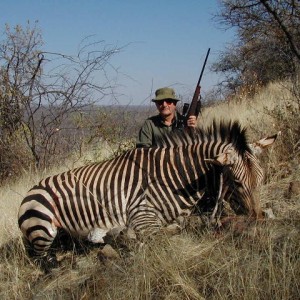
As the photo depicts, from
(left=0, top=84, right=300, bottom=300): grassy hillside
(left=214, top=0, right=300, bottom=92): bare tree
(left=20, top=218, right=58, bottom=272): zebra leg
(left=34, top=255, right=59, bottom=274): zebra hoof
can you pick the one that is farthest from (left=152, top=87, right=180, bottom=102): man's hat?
(left=214, top=0, right=300, bottom=92): bare tree

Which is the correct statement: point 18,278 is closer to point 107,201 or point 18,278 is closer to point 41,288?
point 41,288

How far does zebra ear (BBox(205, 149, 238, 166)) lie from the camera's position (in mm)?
3229

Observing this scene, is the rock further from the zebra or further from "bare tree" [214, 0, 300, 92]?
"bare tree" [214, 0, 300, 92]

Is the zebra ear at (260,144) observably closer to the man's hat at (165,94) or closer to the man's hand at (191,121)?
→ the man's hand at (191,121)

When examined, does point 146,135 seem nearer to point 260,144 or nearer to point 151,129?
point 151,129

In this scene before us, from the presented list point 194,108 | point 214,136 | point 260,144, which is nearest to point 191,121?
point 194,108

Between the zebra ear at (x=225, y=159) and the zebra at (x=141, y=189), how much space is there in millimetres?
67

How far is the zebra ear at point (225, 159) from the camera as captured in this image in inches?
127

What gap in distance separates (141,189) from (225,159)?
857mm

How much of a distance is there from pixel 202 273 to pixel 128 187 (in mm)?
1285

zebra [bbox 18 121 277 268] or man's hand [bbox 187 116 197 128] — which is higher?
man's hand [bbox 187 116 197 128]

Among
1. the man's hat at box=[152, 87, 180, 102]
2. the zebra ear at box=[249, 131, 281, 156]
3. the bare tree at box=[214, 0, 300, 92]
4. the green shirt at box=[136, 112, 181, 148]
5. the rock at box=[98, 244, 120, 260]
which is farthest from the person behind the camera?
the bare tree at box=[214, 0, 300, 92]

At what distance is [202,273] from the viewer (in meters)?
2.71

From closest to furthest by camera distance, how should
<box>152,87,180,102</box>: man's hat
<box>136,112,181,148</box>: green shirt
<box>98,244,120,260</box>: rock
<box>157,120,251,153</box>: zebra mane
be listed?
<box>98,244,120,260</box>: rock, <box>157,120,251,153</box>: zebra mane, <box>152,87,180,102</box>: man's hat, <box>136,112,181,148</box>: green shirt
